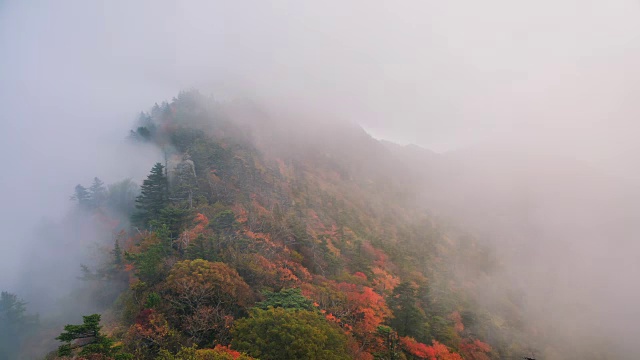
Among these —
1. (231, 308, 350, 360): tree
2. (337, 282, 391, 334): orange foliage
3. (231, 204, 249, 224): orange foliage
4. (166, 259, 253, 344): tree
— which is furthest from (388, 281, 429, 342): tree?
(231, 204, 249, 224): orange foliage

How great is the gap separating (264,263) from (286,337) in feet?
60.8

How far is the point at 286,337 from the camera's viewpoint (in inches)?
1147

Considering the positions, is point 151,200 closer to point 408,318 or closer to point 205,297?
point 205,297

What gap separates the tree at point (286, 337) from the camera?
28.7 meters

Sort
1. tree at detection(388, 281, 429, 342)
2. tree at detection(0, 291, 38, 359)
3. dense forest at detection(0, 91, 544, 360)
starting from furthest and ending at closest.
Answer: tree at detection(0, 291, 38, 359), tree at detection(388, 281, 429, 342), dense forest at detection(0, 91, 544, 360)

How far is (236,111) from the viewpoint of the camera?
127562 mm

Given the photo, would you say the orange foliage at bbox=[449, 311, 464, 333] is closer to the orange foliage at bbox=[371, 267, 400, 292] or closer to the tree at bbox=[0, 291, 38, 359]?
the orange foliage at bbox=[371, 267, 400, 292]

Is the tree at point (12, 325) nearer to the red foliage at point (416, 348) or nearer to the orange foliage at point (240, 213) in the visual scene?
the orange foliage at point (240, 213)

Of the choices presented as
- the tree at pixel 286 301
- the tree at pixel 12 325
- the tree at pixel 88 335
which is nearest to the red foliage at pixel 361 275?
the tree at pixel 286 301

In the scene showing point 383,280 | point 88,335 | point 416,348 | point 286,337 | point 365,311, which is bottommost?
point 416,348

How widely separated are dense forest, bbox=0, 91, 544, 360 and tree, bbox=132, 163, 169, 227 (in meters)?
0.28

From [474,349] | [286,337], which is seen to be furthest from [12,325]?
[474,349]

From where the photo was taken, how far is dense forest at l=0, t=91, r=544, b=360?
32.2 m

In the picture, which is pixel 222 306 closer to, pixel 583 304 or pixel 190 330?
pixel 190 330
